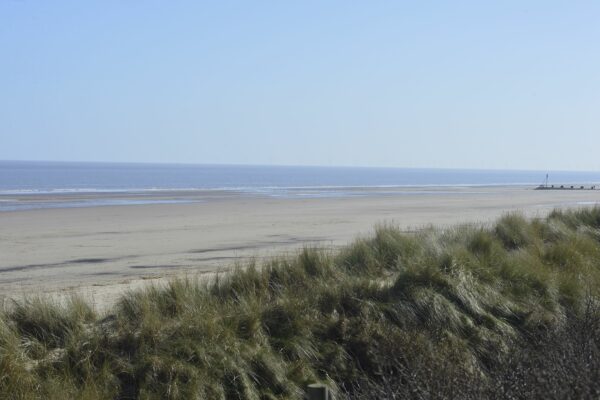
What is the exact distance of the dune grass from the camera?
7824 millimetres

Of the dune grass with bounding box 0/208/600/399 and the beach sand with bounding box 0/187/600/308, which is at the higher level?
the dune grass with bounding box 0/208/600/399

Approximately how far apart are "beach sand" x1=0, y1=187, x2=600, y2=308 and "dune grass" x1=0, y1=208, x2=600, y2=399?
1692 millimetres

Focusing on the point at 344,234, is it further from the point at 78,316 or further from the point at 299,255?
the point at 78,316

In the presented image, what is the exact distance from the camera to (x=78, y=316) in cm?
893

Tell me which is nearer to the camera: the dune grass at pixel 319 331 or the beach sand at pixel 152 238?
the dune grass at pixel 319 331

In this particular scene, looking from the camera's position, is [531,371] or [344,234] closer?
[531,371]

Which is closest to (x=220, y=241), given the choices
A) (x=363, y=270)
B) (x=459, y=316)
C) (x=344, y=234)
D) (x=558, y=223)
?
(x=344, y=234)

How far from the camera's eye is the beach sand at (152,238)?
1524 cm

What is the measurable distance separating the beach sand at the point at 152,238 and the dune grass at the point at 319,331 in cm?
169

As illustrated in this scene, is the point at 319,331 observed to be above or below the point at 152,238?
above

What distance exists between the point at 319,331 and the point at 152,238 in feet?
48.9

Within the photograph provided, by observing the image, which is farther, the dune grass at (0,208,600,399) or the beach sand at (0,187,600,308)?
the beach sand at (0,187,600,308)

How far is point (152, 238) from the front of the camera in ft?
77.9

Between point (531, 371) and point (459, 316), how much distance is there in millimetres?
3627
